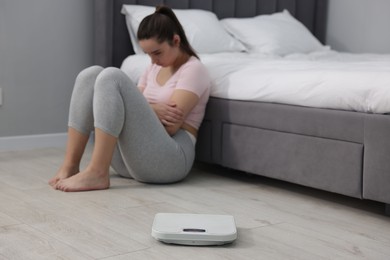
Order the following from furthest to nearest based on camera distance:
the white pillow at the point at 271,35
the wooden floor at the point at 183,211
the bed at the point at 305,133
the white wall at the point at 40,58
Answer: the white pillow at the point at 271,35, the white wall at the point at 40,58, the bed at the point at 305,133, the wooden floor at the point at 183,211

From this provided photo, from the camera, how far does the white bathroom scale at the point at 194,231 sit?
5.93 feet

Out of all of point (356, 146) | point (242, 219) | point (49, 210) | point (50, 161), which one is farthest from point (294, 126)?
point (50, 161)

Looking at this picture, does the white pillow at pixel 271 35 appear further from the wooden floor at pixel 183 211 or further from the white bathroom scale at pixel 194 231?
the white bathroom scale at pixel 194 231

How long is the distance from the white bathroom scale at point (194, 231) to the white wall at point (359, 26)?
2852mm

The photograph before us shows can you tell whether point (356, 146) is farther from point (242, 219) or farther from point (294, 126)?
point (242, 219)

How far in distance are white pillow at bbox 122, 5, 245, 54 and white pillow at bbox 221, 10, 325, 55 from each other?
0.43ft

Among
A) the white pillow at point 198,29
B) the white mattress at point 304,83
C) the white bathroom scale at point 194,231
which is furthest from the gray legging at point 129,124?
the white pillow at point 198,29

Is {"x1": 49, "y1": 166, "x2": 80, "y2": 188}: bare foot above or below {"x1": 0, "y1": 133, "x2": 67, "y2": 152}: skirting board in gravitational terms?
above

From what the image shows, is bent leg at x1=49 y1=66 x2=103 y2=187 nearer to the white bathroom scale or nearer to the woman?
the woman

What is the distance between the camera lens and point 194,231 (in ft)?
6.03

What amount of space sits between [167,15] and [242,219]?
3.30 feet

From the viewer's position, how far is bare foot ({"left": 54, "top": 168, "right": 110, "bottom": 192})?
2.46m

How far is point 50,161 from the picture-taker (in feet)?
10.3

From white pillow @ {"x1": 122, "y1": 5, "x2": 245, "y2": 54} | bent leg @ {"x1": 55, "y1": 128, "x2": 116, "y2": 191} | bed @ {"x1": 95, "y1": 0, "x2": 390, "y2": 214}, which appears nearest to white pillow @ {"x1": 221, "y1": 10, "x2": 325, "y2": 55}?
white pillow @ {"x1": 122, "y1": 5, "x2": 245, "y2": 54}
